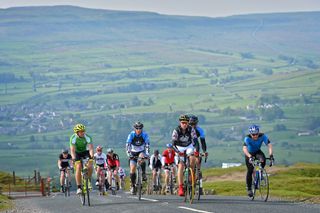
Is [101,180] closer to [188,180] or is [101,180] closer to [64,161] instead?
[64,161]

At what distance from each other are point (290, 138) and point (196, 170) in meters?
170

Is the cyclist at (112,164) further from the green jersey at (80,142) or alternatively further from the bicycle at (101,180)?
the green jersey at (80,142)

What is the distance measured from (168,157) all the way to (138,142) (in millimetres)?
8629

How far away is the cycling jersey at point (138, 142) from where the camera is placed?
2973 cm

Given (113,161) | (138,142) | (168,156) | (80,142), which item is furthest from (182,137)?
(113,161)

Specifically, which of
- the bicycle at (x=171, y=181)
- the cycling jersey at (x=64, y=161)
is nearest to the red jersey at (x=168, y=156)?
the bicycle at (x=171, y=181)

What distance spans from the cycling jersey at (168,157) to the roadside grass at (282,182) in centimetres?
309

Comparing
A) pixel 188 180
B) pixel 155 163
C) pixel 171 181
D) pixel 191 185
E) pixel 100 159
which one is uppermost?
pixel 100 159

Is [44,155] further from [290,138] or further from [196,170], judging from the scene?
[196,170]

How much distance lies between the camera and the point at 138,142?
29938 mm

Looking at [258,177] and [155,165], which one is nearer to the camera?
[258,177]

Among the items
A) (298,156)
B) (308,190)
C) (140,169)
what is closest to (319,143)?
(298,156)

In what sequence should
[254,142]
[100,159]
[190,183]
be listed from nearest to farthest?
[190,183] → [254,142] → [100,159]

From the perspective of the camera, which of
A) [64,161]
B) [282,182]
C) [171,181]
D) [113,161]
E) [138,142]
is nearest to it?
[138,142]
